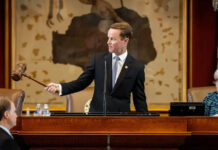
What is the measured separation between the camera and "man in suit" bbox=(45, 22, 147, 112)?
4383 mm

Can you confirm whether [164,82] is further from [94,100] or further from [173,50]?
[94,100]

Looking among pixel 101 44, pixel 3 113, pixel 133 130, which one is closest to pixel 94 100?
pixel 133 130

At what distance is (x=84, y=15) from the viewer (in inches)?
273

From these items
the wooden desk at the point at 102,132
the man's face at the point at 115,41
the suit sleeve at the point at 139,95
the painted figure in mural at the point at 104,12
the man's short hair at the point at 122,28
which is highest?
the painted figure in mural at the point at 104,12

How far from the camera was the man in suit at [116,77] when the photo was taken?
438 cm

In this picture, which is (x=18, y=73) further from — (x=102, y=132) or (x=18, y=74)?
(x=102, y=132)

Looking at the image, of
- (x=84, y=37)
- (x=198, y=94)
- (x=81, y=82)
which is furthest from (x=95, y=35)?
(x=81, y=82)

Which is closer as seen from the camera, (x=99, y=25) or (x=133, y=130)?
(x=133, y=130)

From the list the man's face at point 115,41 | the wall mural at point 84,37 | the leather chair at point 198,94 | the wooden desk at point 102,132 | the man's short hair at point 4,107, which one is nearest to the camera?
the man's short hair at point 4,107

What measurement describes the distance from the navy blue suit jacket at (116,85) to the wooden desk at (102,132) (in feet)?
2.83

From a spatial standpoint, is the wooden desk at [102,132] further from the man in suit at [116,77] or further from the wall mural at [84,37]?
the wall mural at [84,37]

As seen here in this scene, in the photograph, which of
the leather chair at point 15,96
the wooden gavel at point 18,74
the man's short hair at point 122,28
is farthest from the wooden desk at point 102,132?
the leather chair at point 15,96

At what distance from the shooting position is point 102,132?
3.48 m

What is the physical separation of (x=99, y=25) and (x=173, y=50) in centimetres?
108
